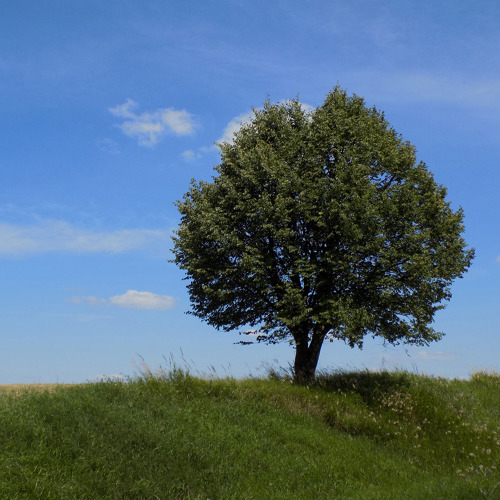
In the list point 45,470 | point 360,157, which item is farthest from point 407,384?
point 45,470

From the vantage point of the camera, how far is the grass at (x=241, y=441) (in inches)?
438

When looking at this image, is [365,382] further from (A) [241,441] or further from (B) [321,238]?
(A) [241,441]

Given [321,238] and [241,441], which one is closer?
[241,441]

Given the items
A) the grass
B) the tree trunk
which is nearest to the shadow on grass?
the grass

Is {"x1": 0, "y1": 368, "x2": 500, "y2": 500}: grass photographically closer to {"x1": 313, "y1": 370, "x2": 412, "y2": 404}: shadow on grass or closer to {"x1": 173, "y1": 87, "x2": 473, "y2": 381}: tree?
{"x1": 313, "y1": 370, "x2": 412, "y2": 404}: shadow on grass

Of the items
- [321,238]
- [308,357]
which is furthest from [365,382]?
[321,238]

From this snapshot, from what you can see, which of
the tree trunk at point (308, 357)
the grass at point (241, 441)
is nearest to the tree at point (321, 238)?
the tree trunk at point (308, 357)

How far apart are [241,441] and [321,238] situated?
10.2 m

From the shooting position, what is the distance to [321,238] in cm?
2181

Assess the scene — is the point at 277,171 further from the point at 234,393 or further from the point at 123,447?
the point at 123,447

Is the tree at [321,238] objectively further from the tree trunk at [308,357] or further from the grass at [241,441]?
the grass at [241,441]

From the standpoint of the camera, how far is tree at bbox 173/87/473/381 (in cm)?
2097

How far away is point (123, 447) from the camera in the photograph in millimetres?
12414

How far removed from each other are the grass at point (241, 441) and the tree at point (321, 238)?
3.28 metres
